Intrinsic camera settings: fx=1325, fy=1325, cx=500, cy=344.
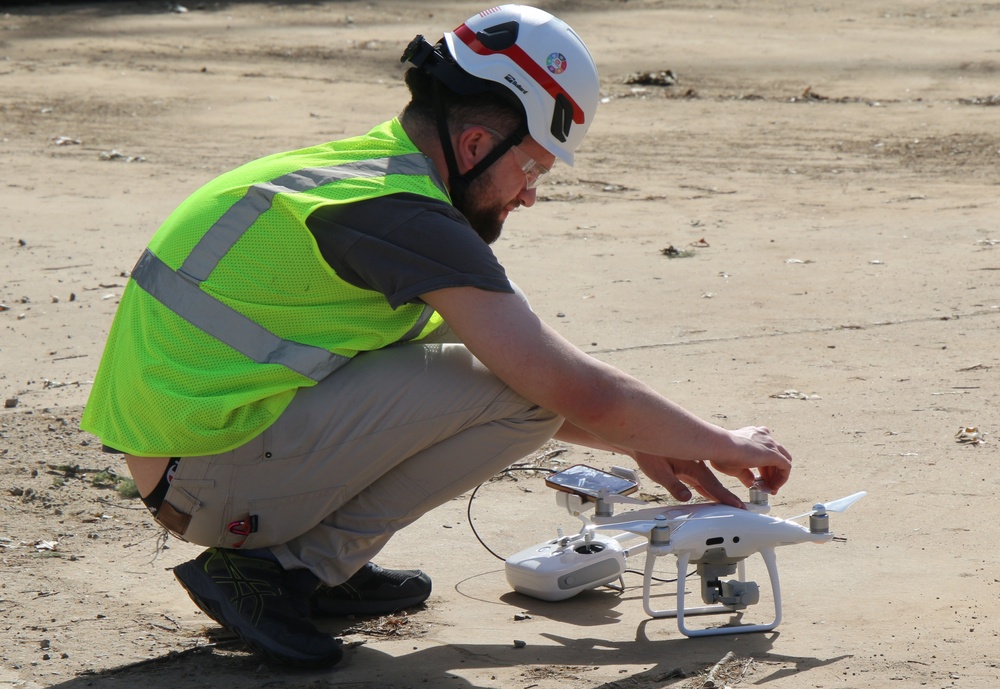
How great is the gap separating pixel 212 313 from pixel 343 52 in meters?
12.9

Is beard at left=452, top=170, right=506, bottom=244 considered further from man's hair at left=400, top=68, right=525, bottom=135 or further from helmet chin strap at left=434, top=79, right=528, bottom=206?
man's hair at left=400, top=68, right=525, bottom=135

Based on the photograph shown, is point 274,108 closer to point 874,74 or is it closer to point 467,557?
point 874,74

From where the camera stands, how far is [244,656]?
298 centimetres

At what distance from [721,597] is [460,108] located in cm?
127

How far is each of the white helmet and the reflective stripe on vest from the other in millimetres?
260

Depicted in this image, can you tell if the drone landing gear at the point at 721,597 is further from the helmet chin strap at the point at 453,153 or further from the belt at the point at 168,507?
the belt at the point at 168,507

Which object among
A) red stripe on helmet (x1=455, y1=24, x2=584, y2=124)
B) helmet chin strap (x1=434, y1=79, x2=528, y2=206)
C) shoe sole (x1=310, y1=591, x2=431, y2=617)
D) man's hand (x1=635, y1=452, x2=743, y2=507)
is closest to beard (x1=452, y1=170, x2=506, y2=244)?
helmet chin strap (x1=434, y1=79, x2=528, y2=206)

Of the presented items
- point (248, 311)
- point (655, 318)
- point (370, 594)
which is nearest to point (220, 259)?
point (248, 311)

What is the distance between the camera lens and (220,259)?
2.80m

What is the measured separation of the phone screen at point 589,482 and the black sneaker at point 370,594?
1.41ft

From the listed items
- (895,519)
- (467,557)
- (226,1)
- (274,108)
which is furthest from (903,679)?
(226,1)

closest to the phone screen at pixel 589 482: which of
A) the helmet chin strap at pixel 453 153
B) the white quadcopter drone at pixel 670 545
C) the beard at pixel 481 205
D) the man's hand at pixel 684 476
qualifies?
the white quadcopter drone at pixel 670 545

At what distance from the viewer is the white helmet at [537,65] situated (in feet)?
9.59

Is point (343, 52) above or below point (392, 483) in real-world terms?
above
